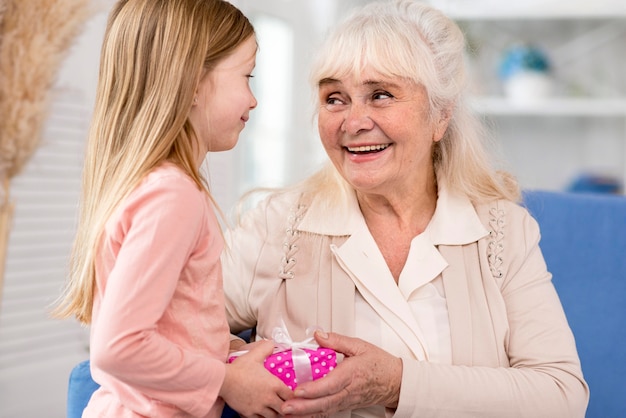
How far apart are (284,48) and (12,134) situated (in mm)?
2100

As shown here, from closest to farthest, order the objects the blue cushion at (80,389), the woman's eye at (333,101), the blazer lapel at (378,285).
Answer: the blue cushion at (80,389) → the blazer lapel at (378,285) → the woman's eye at (333,101)

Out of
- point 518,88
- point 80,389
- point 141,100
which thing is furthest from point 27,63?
point 518,88

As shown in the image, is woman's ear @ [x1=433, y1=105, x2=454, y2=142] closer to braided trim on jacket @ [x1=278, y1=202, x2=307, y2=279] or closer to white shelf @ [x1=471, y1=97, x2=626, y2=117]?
braided trim on jacket @ [x1=278, y1=202, x2=307, y2=279]

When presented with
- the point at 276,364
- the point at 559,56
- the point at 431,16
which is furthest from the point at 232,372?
the point at 559,56

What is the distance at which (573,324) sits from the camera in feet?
6.07

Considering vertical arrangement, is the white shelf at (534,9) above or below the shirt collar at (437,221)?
above

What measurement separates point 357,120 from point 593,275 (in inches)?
29.4

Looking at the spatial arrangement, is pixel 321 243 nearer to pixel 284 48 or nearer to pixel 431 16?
pixel 431 16

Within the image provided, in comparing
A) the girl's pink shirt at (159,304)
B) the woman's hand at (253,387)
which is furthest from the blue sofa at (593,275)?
the girl's pink shirt at (159,304)

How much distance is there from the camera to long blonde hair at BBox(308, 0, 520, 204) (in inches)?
61.6

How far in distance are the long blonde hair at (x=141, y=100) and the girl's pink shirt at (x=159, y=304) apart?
0.04 m

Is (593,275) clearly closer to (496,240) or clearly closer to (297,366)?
(496,240)

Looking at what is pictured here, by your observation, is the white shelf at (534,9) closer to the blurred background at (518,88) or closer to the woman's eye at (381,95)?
the blurred background at (518,88)

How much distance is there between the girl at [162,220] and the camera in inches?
40.9
